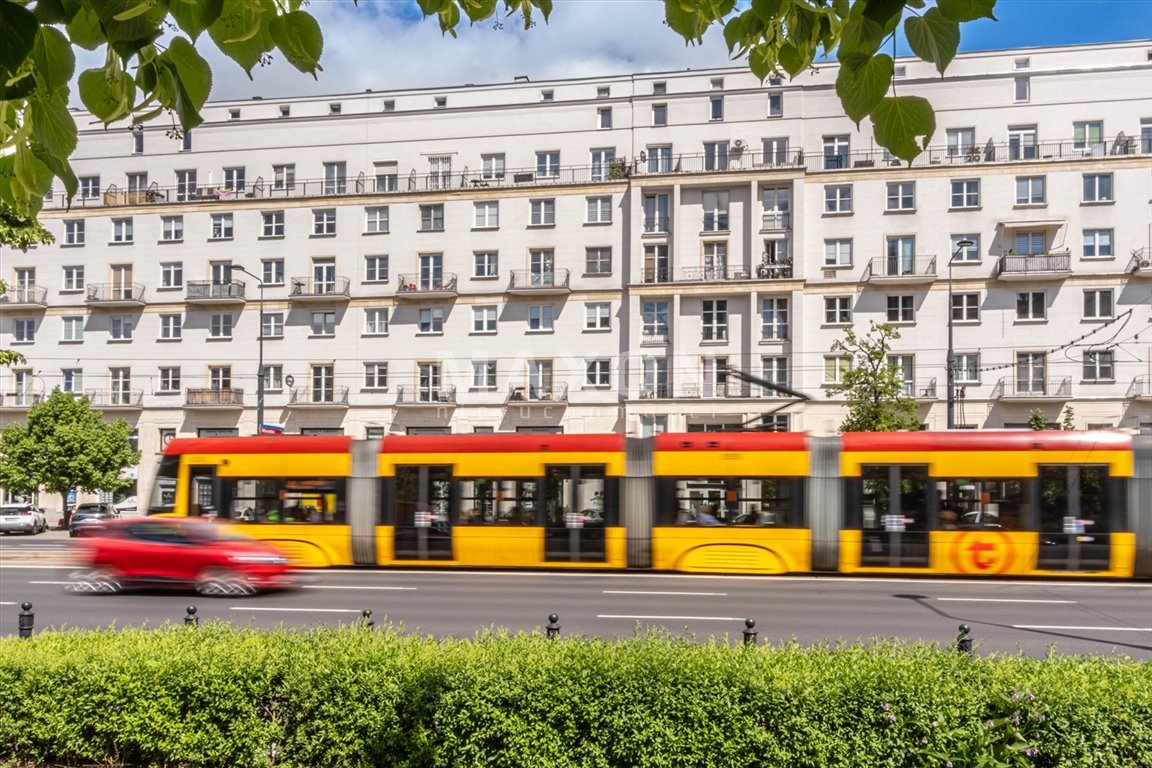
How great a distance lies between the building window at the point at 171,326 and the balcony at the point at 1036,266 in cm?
4320

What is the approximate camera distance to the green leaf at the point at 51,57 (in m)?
2.44

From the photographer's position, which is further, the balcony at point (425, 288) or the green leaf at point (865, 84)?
the balcony at point (425, 288)

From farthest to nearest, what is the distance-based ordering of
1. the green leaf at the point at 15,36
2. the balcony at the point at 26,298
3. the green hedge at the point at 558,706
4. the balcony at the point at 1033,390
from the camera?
1. the balcony at the point at 26,298
2. the balcony at the point at 1033,390
3. the green hedge at the point at 558,706
4. the green leaf at the point at 15,36

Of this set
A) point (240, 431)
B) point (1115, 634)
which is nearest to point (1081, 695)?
point (1115, 634)

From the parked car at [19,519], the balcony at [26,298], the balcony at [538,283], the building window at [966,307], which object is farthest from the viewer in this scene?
the balcony at [26,298]

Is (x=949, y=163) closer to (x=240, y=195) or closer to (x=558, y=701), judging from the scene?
(x=240, y=195)

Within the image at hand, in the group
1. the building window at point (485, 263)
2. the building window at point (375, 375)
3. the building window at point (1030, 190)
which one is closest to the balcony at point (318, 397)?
the building window at point (375, 375)

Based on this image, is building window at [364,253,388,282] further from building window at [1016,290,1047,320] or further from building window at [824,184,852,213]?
building window at [1016,290,1047,320]

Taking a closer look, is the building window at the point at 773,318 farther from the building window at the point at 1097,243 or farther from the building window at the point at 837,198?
the building window at the point at 1097,243

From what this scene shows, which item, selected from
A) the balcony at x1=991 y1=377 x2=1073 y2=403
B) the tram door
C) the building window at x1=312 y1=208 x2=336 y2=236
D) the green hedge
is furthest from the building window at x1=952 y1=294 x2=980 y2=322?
the green hedge

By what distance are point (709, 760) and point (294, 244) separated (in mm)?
45219

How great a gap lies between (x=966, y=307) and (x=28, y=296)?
168 feet

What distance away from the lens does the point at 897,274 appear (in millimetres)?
41219

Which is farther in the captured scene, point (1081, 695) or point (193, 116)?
point (1081, 695)
